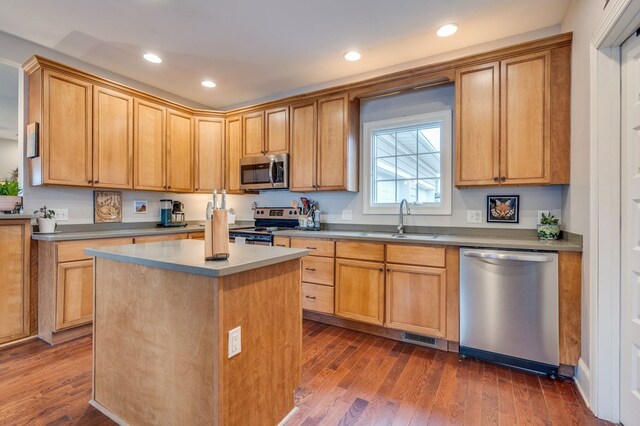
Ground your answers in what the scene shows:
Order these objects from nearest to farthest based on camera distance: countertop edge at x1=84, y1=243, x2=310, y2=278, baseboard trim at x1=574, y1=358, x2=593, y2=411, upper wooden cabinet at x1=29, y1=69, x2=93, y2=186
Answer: countertop edge at x1=84, y1=243, x2=310, y2=278 < baseboard trim at x1=574, y1=358, x2=593, y2=411 < upper wooden cabinet at x1=29, y1=69, x2=93, y2=186

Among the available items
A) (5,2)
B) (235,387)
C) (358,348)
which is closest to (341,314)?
(358,348)

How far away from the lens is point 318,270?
3.01 metres

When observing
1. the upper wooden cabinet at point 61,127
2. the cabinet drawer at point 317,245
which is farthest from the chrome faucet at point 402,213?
the upper wooden cabinet at point 61,127

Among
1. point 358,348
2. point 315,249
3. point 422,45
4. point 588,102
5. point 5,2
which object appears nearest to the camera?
point 588,102

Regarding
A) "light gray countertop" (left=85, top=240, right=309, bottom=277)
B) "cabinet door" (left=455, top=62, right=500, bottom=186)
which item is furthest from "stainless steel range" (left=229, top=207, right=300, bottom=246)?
"cabinet door" (left=455, top=62, right=500, bottom=186)

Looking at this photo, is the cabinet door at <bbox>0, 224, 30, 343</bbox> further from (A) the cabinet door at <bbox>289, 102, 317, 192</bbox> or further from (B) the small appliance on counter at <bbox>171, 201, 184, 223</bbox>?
(A) the cabinet door at <bbox>289, 102, 317, 192</bbox>

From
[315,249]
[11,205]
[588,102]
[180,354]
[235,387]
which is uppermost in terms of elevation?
[588,102]

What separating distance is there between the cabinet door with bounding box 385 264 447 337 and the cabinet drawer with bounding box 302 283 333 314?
58cm

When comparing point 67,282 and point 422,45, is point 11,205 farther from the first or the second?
point 422,45

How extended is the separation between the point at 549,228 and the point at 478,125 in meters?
0.99

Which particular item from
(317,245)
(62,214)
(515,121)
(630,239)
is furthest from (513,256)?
(62,214)

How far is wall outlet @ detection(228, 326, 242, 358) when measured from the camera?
4.18ft

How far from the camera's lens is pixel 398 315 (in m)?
2.61

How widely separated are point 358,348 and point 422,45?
9.09 feet
